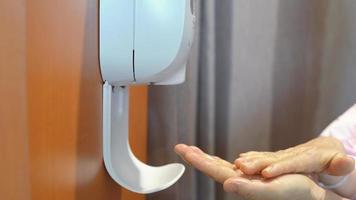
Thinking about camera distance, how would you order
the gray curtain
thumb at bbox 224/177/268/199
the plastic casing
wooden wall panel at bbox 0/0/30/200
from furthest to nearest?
the gray curtain, the plastic casing, thumb at bbox 224/177/268/199, wooden wall panel at bbox 0/0/30/200

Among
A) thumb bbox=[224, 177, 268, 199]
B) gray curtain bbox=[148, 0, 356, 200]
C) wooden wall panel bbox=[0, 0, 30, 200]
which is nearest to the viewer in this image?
wooden wall panel bbox=[0, 0, 30, 200]

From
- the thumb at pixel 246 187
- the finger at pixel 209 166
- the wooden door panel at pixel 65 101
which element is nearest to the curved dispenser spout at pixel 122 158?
the wooden door panel at pixel 65 101

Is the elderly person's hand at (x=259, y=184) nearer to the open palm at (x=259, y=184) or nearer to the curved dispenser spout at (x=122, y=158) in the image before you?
the open palm at (x=259, y=184)

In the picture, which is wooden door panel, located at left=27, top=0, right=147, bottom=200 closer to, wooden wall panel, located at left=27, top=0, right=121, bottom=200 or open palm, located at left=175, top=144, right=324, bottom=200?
wooden wall panel, located at left=27, top=0, right=121, bottom=200

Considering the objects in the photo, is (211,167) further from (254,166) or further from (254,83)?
(254,83)

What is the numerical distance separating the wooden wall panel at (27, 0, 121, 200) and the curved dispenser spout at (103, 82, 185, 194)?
21 millimetres

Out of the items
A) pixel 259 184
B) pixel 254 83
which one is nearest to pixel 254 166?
pixel 259 184

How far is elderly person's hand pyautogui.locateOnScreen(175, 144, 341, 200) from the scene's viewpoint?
1.57 feet

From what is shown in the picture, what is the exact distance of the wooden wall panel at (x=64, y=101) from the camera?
447 mm

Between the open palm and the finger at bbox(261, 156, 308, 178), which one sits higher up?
the finger at bbox(261, 156, 308, 178)

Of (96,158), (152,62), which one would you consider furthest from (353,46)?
(96,158)

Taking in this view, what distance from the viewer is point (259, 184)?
0.48 meters

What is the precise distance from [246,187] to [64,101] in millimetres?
268

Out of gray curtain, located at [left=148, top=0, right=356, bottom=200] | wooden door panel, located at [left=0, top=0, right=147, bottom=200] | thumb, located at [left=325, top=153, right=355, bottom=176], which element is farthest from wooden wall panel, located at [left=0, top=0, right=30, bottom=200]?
gray curtain, located at [left=148, top=0, right=356, bottom=200]
